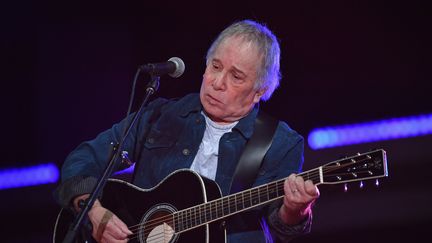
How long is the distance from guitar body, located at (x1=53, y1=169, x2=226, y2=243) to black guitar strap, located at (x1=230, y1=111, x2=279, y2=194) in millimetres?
240

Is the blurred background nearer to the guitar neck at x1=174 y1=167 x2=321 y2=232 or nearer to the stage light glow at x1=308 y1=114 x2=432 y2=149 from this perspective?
the stage light glow at x1=308 y1=114 x2=432 y2=149

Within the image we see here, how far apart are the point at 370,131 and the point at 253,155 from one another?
1.59 metres

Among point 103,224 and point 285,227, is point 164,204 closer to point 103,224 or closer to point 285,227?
point 103,224

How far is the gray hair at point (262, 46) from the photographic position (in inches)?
162

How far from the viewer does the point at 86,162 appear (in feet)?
13.9

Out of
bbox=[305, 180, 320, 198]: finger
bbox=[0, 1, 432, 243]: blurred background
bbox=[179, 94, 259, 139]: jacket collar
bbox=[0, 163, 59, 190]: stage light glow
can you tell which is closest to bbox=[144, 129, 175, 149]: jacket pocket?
bbox=[179, 94, 259, 139]: jacket collar

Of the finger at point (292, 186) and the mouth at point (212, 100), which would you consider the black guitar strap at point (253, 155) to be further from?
the finger at point (292, 186)

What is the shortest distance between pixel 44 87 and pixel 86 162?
2307 millimetres

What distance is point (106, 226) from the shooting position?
12.9 feet

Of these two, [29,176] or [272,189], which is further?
[29,176]

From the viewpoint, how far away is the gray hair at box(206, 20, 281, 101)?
4117 millimetres

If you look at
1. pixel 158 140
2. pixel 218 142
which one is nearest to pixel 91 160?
pixel 158 140

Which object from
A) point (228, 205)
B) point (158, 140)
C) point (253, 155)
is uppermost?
point (158, 140)

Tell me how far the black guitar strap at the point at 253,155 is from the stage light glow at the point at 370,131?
1.34 meters
